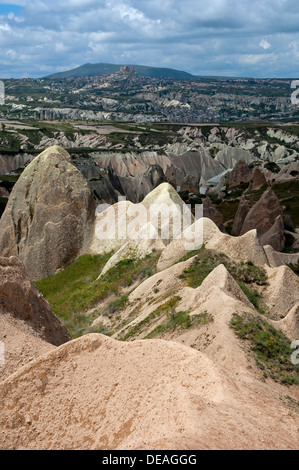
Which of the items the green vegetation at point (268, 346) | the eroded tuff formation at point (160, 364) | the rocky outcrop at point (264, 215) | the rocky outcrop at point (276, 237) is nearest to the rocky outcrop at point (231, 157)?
the rocky outcrop at point (264, 215)

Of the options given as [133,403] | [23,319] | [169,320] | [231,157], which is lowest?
[231,157]

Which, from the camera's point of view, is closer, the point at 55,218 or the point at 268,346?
the point at 268,346

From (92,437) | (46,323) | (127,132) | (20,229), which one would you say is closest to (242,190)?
(20,229)

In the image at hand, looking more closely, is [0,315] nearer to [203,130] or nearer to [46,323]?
[46,323]

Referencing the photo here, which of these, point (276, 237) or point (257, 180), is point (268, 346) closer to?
point (276, 237)

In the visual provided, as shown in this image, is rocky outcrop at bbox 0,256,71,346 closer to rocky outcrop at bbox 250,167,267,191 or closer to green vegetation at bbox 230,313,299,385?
green vegetation at bbox 230,313,299,385

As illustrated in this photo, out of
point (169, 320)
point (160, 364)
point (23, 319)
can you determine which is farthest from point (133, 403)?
point (169, 320)
